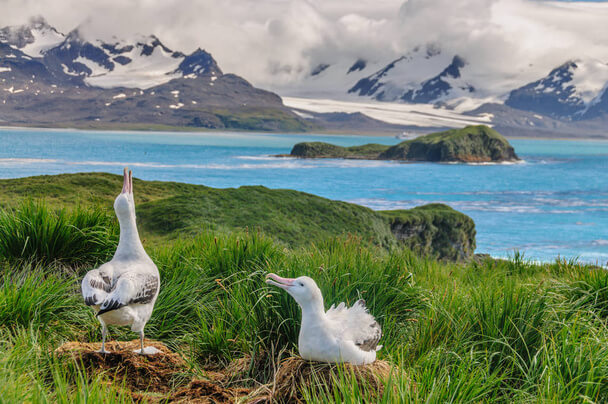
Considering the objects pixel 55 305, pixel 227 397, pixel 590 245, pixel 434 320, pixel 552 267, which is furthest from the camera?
pixel 590 245

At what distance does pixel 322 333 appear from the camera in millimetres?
4363

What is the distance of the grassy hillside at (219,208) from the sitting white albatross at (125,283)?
343 inches

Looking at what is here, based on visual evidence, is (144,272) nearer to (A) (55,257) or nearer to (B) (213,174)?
(A) (55,257)

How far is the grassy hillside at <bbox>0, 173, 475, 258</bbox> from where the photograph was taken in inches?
626

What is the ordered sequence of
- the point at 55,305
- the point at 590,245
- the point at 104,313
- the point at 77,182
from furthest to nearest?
1. the point at 590,245
2. the point at 77,182
3. the point at 55,305
4. the point at 104,313

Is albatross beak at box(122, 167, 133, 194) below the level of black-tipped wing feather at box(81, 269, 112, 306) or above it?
above

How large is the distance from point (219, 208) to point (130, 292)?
1285 centimetres

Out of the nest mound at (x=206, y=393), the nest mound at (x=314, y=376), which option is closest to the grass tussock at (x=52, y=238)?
the nest mound at (x=206, y=393)

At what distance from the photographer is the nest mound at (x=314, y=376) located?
4523mm

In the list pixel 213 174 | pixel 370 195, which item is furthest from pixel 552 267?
pixel 213 174

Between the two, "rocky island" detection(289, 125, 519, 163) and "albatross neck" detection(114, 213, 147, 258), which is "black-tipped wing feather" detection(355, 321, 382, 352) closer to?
"albatross neck" detection(114, 213, 147, 258)

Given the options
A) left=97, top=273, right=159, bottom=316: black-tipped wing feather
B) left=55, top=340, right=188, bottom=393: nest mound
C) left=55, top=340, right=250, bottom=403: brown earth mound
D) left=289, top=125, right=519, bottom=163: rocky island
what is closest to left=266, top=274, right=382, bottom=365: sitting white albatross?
left=55, top=340, right=250, bottom=403: brown earth mound

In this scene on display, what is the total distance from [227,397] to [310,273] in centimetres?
195

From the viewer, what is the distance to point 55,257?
812cm
